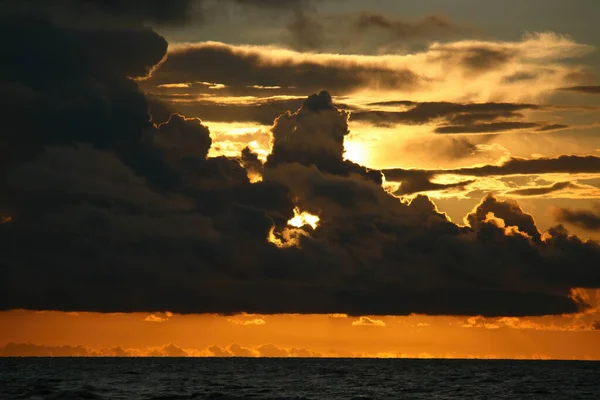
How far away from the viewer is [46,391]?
11975cm

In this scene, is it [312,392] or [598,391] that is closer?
[312,392]

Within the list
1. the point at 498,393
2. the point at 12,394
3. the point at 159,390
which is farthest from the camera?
the point at 498,393

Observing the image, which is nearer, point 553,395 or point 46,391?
point 46,391

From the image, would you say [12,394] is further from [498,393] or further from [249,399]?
[498,393]

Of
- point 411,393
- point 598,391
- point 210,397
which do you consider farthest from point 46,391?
point 598,391

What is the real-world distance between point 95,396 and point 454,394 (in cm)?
5293

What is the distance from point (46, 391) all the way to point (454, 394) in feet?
189

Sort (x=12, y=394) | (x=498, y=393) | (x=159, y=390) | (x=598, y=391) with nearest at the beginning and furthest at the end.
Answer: (x=12, y=394)
(x=159, y=390)
(x=498, y=393)
(x=598, y=391)

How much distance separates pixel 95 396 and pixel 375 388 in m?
55.0

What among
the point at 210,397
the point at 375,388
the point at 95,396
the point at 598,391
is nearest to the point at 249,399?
the point at 210,397

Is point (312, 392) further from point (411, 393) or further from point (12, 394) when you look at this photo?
point (12, 394)

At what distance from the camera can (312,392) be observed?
145 metres

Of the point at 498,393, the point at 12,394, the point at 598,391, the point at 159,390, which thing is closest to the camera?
the point at 12,394

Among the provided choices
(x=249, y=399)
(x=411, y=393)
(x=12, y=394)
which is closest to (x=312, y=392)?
(x=411, y=393)
